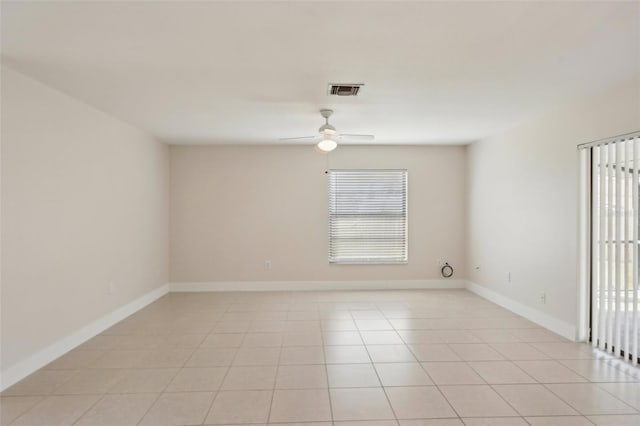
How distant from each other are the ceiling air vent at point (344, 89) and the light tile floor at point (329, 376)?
236 centimetres

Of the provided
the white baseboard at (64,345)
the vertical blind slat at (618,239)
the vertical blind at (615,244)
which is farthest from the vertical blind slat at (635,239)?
the white baseboard at (64,345)

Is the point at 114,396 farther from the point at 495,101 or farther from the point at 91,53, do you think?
the point at 495,101

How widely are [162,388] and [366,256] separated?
4123mm

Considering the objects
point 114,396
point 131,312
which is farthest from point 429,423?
point 131,312

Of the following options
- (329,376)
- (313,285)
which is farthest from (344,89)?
(313,285)

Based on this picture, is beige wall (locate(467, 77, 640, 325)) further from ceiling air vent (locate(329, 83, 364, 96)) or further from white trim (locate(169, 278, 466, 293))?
ceiling air vent (locate(329, 83, 364, 96))

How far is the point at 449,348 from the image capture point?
12.0ft

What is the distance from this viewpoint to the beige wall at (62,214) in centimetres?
295

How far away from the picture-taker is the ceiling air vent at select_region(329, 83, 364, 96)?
10.7 ft

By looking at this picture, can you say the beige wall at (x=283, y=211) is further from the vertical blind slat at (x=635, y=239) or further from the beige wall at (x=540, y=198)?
the vertical blind slat at (x=635, y=239)

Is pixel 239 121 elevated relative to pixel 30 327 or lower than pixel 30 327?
elevated

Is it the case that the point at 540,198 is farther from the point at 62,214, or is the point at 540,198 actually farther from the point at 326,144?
the point at 62,214

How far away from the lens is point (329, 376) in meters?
3.04

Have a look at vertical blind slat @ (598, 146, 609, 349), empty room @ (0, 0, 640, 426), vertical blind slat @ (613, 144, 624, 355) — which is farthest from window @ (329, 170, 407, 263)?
vertical blind slat @ (613, 144, 624, 355)
